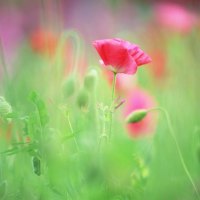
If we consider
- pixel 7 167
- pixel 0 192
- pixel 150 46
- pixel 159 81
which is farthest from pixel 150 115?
pixel 0 192

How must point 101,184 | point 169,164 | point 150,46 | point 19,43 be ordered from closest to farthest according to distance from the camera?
point 101,184 < point 169,164 < point 150,46 < point 19,43

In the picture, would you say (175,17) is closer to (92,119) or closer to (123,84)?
(123,84)

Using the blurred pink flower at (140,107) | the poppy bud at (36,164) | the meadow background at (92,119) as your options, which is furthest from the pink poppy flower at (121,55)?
the blurred pink flower at (140,107)

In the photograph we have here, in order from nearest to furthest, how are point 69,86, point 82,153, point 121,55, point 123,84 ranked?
point 82,153, point 121,55, point 69,86, point 123,84

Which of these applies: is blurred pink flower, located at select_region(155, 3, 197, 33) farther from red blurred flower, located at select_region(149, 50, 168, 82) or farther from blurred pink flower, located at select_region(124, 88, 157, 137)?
blurred pink flower, located at select_region(124, 88, 157, 137)

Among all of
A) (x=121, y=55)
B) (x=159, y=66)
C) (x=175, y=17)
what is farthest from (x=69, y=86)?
(x=175, y=17)

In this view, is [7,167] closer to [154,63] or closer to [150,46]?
[154,63]
